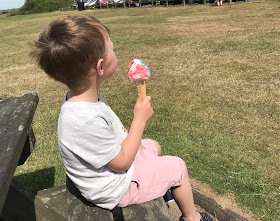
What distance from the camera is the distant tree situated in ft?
164

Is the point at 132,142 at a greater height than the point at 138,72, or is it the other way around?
the point at 138,72

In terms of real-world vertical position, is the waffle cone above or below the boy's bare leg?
above

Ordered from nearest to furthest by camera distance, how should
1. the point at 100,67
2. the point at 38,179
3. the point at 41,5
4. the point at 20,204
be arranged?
1. the point at 100,67
2. the point at 20,204
3. the point at 38,179
4. the point at 41,5

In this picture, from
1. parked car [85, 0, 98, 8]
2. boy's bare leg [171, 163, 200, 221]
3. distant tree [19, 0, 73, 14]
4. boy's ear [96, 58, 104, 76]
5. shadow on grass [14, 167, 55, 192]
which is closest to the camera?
boy's ear [96, 58, 104, 76]

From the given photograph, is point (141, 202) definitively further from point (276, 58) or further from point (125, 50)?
point (125, 50)

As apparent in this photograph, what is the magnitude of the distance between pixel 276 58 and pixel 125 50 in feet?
12.9

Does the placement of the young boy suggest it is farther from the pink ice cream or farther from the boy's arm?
the pink ice cream

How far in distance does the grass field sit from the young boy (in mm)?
614

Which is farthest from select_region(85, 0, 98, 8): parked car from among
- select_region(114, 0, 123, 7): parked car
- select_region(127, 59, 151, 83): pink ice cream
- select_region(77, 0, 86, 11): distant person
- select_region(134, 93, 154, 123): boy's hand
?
select_region(134, 93, 154, 123): boy's hand

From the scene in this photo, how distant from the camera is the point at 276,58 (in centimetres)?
583

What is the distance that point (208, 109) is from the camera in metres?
4.09

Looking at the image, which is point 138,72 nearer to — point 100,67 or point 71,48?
point 100,67

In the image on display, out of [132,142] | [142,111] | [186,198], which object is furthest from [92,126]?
[186,198]

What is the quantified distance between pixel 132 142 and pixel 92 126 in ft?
0.91
